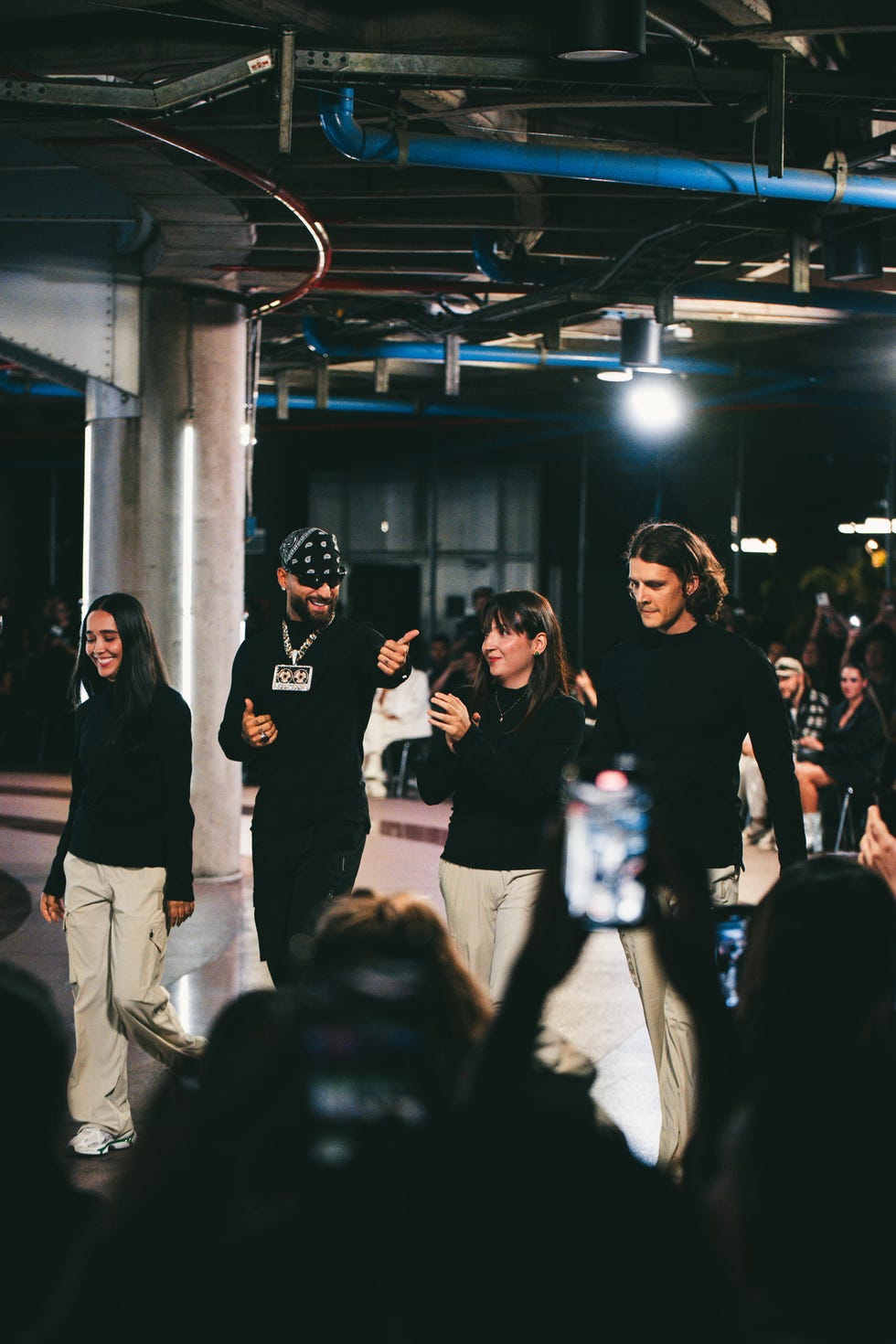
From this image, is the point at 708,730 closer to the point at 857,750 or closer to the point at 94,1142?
the point at 94,1142

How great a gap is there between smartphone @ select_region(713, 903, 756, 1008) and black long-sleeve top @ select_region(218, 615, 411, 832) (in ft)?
6.27

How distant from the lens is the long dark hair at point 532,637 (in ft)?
13.3

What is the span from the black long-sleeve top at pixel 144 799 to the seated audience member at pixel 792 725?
624cm

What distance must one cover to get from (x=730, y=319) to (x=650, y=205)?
10.7 feet

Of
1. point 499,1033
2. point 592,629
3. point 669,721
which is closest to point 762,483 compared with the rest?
point 592,629

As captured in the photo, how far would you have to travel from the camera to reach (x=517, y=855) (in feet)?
12.9

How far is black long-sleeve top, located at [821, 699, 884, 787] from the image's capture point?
29.5 feet

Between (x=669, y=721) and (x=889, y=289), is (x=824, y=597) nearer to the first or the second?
(x=889, y=289)

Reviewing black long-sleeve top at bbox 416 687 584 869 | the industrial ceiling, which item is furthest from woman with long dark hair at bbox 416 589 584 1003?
the industrial ceiling

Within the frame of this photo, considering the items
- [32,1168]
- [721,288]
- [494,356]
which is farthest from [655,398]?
[32,1168]

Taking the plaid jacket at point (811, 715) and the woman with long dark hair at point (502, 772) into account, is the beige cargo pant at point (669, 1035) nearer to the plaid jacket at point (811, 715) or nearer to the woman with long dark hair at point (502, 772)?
the woman with long dark hair at point (502, 772)

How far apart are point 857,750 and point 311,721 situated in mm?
5550

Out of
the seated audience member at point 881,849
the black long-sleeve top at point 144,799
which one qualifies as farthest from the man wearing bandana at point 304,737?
the seated audience member at point 881,849

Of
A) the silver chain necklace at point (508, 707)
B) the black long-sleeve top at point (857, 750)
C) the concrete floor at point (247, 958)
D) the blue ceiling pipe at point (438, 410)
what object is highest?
the blue ceiling pipe at point (438, 410)
